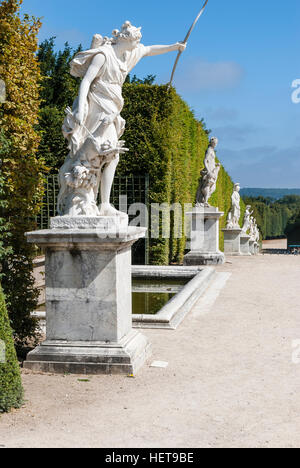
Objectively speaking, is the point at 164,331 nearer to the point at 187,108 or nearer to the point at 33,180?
the point at 33,180

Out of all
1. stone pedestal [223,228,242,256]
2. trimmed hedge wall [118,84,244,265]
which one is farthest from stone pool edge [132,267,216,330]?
stone pedestal [223,228,242,256]

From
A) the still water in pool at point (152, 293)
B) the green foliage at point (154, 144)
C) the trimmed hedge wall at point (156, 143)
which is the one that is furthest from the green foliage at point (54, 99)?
the still water in pool at point (152, 293)

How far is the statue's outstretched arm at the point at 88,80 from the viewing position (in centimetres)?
497

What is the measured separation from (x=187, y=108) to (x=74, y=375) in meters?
13.1

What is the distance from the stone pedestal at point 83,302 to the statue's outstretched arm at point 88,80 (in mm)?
1040

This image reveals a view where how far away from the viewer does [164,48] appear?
5.56m

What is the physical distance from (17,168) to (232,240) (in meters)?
16.2

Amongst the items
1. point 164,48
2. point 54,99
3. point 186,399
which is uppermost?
point 54,99

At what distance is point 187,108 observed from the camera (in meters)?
16.6

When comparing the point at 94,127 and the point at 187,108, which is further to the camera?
the point at 187,108

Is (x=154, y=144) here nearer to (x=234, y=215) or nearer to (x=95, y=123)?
(x=234, y=215)

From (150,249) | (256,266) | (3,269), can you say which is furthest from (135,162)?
(3,269)

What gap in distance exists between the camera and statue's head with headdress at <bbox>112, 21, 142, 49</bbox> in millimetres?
5152

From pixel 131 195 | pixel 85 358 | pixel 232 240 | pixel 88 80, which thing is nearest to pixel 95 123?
pixel 88 80
